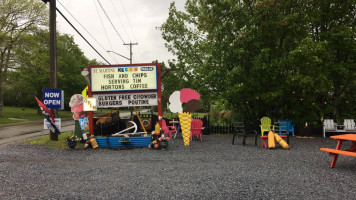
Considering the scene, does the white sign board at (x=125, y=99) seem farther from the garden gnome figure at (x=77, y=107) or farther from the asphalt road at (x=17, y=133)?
the asphalt road at (x=17, y=133)

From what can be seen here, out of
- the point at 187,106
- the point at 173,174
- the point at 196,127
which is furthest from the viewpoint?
the point at 196,127

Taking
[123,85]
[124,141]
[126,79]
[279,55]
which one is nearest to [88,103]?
[123,85]

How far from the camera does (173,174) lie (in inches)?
226

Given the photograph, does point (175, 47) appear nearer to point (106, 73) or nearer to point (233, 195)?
point (106, 73)

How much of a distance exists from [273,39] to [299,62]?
2425 millimetres

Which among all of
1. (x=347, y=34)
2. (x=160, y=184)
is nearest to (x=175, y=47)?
(x=347, y=34)

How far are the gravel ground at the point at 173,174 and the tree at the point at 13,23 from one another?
20565mm

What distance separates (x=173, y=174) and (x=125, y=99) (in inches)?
216

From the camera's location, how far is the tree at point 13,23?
24.1 meters

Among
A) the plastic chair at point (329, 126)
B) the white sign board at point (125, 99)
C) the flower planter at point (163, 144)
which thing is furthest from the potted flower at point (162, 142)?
the plastic chair at point (329, 126)

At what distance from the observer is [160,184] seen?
4.93 meters

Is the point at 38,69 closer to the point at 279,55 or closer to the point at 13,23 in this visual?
the point at 13,23

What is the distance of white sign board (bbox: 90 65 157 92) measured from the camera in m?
10.4

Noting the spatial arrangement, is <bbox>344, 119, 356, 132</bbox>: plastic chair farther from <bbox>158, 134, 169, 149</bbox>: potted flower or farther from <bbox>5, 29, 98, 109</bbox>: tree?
<bbox>5, 29, 98, 109</bbox>: tree
